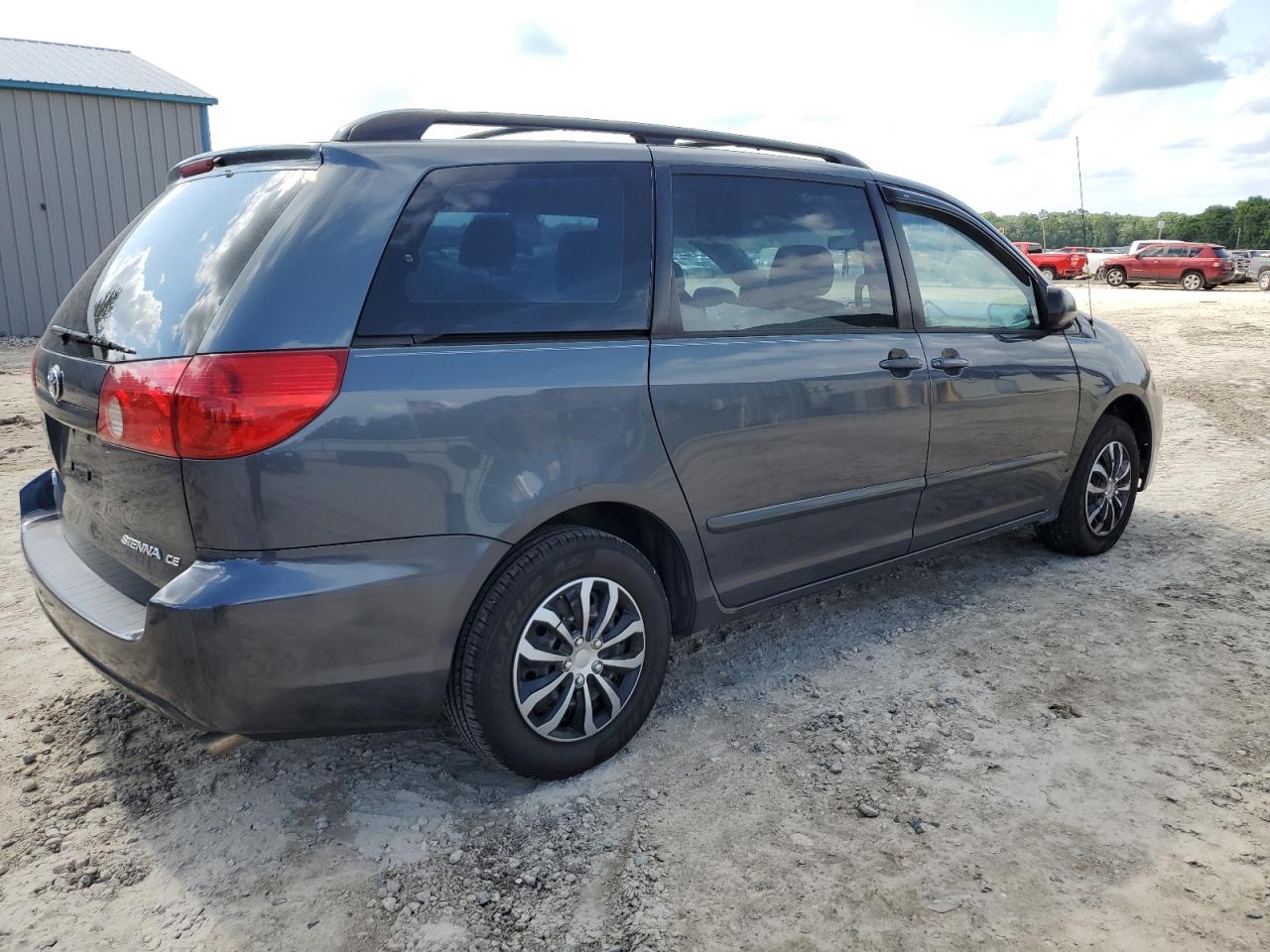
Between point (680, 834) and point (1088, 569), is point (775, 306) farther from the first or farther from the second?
point (1088, 569)

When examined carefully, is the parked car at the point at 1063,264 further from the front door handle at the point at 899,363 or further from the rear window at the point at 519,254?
the rear window at the point at 519,254

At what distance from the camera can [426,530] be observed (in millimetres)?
2508

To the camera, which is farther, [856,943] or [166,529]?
[166,529]


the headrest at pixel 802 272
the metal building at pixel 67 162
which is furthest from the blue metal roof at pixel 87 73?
the headrest at pixel 802 272

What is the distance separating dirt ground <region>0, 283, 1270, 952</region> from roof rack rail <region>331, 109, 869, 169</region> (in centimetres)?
184

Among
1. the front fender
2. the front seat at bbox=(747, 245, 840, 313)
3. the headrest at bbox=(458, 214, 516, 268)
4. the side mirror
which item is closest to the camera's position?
the headrest at bbox=(458, 214, 516, 268)

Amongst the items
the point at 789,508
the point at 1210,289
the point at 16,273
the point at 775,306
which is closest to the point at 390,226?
the point at 775,306

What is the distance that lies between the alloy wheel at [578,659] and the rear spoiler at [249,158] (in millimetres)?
1341

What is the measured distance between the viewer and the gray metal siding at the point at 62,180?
15023mm

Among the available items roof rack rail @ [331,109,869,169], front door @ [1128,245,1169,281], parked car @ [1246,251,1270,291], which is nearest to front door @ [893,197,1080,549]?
roof rack rail @ [331,109,869,169]

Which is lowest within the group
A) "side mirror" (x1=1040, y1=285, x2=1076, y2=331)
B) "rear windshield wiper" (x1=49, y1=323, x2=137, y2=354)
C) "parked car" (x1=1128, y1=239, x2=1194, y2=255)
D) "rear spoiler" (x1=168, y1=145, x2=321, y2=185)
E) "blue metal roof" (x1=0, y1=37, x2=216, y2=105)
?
"side mirror" (x1=1040, y1=285, x2=1076, y2=331)

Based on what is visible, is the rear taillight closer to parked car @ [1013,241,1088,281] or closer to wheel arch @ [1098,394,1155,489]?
wheel arch @ [1098,394,1155,489]

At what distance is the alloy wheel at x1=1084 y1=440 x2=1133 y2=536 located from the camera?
4895mm

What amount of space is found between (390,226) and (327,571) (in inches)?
34.7
